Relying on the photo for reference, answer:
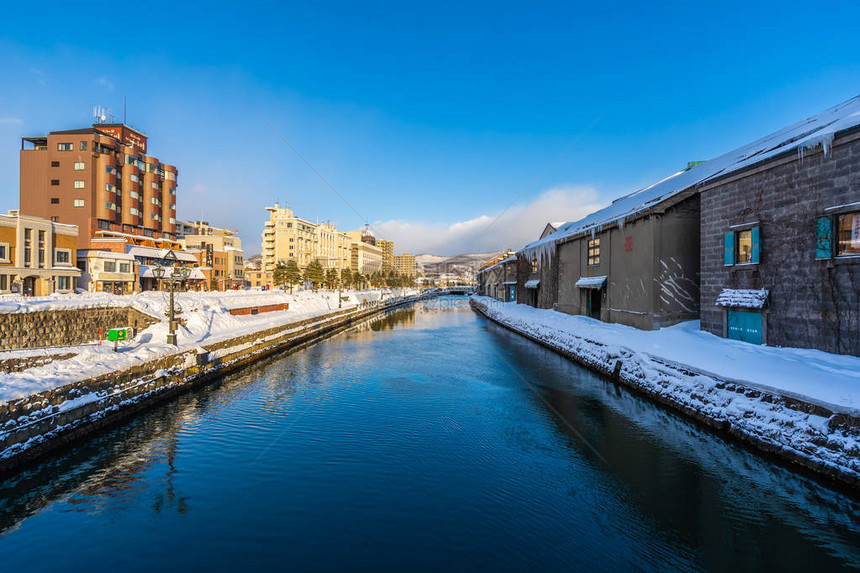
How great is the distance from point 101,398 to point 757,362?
761 inches

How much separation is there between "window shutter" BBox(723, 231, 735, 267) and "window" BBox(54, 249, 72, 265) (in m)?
50.9

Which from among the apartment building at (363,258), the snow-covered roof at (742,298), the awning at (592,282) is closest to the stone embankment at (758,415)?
the snow-covered roof at (742,298)

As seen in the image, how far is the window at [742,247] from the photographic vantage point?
14070 mm

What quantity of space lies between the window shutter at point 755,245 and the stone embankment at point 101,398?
853 inches

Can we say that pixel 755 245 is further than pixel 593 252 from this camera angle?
No

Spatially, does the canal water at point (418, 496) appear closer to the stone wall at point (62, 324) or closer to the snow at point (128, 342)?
the snow at point (128, 342)

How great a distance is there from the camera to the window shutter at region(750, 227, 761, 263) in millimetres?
13961

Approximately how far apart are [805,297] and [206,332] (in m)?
27.8

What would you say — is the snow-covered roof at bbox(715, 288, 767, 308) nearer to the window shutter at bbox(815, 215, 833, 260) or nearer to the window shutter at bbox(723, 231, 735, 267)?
the window shutter at bbox(723, 231, 735, 267)

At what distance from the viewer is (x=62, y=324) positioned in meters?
21.2

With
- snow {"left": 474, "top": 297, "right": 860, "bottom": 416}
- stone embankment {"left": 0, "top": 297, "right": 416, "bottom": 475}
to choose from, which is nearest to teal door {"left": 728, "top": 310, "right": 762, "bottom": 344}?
snow {"left": 474, "top": 297, "right": 860, "bottom": 416}

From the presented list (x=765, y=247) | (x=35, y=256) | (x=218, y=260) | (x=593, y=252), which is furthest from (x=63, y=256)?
(x=765, y=247)

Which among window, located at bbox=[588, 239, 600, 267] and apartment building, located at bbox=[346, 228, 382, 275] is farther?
apartment building, located at bbox=[346, 228, 382, 275]

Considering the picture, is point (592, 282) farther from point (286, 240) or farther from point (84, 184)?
point (286, 240)
